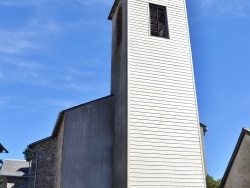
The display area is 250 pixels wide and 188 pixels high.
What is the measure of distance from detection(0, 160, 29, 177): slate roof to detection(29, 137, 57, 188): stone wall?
13560 mm

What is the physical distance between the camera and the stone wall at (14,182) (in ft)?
81.0

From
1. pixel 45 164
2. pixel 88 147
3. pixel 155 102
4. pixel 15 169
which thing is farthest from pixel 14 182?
pixel 155 102

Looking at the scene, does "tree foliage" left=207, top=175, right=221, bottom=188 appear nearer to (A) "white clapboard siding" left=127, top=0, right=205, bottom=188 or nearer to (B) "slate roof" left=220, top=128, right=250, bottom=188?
(B) "slate roof" left=220, top=128, right=250, bottom=188

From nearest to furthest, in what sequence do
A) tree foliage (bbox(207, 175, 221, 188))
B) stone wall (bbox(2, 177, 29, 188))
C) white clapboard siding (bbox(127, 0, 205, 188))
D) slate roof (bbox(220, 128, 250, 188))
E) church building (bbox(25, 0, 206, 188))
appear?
white clapboard siding (bbox(127, 0, 205, 188))
church building (bbox(25, 0, 206, 188))
slate roof (bbox(220, 128, 250, 188))
tree foliage (bbox(207, 175, 221, 188))
stone wall (bbox(2, 177, 29, 188))

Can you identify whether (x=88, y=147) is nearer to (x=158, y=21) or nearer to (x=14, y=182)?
(x=158, y=21)

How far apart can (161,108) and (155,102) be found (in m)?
0.30

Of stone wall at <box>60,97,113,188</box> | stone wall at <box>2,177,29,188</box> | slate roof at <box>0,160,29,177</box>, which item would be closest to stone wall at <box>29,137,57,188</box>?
stone wall at <box>60,97,113,188</box>

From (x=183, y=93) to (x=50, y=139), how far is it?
6.87 m

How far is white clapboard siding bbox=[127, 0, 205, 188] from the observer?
8766 millimetres

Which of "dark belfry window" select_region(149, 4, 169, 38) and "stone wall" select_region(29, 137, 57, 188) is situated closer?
"dark belfry window" select_region(149, 4, 169, 38)

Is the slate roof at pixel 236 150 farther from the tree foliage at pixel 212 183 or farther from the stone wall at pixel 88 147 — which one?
the tree foliage at pixel 212 183

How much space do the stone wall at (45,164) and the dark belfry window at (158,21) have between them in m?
6.85

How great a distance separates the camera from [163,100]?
9922 millimetres

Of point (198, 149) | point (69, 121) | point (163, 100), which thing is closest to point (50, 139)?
point (69, 121)
